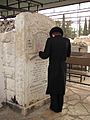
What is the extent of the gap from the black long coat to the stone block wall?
253 millimetres

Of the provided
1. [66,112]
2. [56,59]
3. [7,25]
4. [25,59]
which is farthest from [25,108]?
[7,25]

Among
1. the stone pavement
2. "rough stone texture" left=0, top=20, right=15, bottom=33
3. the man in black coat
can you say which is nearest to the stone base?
the stone pavement

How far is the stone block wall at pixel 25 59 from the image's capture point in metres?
3.22

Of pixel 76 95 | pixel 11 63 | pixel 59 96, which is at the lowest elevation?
pixel 76 95

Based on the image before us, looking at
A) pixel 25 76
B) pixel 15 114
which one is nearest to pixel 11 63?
pixel 25 76

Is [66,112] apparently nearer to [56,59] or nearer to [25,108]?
[25,108]

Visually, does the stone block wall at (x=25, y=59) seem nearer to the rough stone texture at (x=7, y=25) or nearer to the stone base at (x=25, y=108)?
the stone base at (x=25, y=108)

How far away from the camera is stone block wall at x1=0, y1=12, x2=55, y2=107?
3221mm

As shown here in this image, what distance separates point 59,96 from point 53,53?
2.78ft

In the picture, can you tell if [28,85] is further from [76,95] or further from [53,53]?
[76,95]

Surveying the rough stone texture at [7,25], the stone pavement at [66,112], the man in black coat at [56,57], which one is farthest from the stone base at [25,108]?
the rough stone texture at [7,25]

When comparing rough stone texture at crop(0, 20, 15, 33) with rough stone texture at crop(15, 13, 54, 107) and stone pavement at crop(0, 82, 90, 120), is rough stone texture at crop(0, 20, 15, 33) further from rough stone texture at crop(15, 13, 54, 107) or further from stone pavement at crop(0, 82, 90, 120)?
stone pavement at crop(0, 82, 90, 120)

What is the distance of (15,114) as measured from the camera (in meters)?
3.34

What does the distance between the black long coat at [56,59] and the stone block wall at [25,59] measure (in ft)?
0.83
